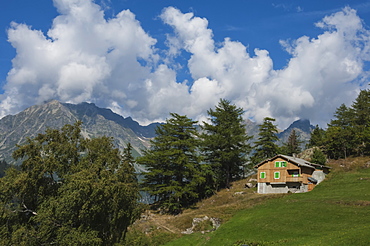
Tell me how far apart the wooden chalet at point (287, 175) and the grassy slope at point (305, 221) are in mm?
6441

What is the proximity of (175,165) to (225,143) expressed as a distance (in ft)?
48.4

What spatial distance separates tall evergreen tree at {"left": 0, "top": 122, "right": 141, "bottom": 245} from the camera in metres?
25.7

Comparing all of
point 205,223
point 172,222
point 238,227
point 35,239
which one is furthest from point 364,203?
point 35,239

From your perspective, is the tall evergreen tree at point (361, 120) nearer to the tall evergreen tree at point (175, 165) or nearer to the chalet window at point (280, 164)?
the chalet window at point (280, 164)

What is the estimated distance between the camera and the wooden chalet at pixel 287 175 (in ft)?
204

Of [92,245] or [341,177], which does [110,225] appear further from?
[341,177]

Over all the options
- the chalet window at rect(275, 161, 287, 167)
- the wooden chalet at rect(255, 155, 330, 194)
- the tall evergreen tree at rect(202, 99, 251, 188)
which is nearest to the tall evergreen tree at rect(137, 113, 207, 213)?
the tall evergreen tree at rect(202, 99, 251, 188)

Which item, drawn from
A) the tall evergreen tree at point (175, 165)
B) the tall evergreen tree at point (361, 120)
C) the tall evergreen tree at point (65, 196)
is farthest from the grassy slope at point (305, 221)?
the tall evergreen tree at point (361, 120)

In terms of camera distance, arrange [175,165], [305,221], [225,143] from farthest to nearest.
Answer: [225,143]
[175,165]
[305,221]

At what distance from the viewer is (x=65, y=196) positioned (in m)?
25.7

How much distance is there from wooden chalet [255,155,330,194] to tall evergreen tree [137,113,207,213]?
48.5 ft

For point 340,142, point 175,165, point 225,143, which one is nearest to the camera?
point 175,165

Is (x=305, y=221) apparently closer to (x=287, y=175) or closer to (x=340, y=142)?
(x=287, y=175)

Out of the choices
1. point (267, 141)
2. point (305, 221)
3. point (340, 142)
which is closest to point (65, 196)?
point (305, 221)
